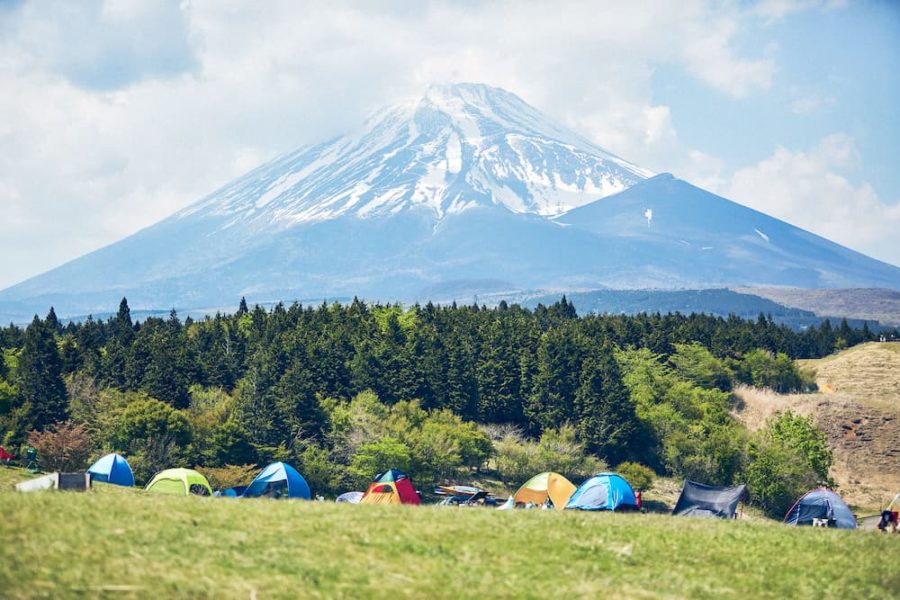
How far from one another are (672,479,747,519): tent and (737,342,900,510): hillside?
4102 cm

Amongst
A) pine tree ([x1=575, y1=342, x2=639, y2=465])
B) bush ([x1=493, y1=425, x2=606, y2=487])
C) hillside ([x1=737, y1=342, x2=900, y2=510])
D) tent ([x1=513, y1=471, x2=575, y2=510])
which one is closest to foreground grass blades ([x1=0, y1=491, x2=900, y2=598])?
tent ([x1=513, y1=471, x2=575, y2=510])

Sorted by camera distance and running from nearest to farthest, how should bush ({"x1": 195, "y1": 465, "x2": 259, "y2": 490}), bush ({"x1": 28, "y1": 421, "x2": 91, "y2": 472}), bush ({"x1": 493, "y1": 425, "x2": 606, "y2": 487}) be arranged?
bush ({"x1": 28, "y1": 421, "x2": 91, "y2": 472})
bush ({"x1": 195, "y1": 465, "x2": 259, "y2": 490})
bush ({"x1": 493, "y1": 425, "x2": 606, "y2": 487})

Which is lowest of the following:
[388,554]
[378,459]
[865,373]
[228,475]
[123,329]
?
[228,475]

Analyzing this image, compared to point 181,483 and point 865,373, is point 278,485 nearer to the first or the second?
point 181,483

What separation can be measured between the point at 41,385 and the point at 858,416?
7105cm

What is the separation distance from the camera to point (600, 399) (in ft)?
273

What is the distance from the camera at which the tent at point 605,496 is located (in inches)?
1623

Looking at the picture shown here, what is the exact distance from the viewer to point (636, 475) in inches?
2840

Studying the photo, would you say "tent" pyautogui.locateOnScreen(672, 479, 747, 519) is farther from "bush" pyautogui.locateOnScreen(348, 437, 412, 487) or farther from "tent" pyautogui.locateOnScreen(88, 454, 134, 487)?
"bush" pyautogui.locateOnScreen(348, 437, 412, 487)

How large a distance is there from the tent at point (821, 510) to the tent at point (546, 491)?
12591 millimetres

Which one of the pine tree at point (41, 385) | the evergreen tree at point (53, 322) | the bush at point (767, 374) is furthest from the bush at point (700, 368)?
the evergreen tree at point (53, 322)

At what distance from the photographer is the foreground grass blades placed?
60.2 ft

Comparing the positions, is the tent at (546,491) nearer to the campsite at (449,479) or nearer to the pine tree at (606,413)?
the campsite at (449,479)

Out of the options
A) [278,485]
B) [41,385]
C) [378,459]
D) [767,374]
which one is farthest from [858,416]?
[41,385]
